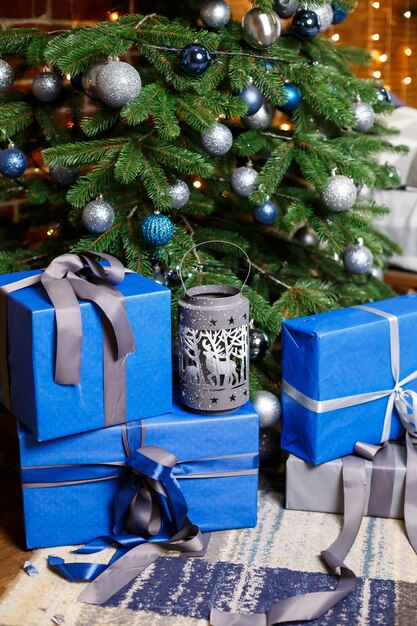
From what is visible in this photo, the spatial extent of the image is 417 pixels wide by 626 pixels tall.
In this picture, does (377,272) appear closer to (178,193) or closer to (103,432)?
(178,193)

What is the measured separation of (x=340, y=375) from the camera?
4.55 feet

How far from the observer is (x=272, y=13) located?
5.06 feet

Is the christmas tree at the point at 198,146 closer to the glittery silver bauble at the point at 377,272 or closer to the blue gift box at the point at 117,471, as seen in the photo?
the glittery silver bauble at the point at 377,272

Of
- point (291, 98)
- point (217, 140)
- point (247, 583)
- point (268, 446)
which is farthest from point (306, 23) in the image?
point (247, 583)

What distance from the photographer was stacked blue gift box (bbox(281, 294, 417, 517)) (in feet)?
4.51

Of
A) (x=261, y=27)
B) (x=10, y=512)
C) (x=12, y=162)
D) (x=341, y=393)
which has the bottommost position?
(x=10, y=512)

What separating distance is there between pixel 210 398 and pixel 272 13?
0.79 meters

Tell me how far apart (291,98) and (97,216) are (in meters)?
0.50

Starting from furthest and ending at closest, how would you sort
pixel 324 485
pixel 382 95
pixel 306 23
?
1. pixel 382 95
2. pixel 306 23
3. pixel 324 485

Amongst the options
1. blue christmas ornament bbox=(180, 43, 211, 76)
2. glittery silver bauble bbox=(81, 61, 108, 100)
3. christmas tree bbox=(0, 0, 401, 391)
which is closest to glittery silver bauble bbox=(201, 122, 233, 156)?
christmas tree bbox=(0, 0, 401, 391)

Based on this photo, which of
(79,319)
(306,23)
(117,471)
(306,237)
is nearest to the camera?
(79,319)

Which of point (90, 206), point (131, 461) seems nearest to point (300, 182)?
point (90, 206)

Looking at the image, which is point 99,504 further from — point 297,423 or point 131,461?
point 297,423

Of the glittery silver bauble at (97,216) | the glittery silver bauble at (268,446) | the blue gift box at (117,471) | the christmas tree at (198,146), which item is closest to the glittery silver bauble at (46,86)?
the christmas tree at (198,146)
